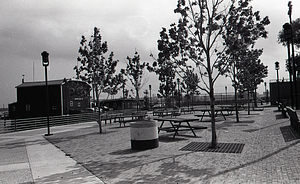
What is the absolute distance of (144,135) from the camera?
8242 mm

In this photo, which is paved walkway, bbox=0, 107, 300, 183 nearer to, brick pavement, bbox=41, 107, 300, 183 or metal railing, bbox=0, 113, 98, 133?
brick pavement, bbox=41, 107, 300, 183

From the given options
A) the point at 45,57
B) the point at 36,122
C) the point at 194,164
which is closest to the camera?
the point at 194,164

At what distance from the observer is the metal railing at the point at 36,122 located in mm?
17234

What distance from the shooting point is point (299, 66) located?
1439 inches

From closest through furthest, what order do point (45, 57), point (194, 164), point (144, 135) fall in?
point (194, 164) → point (144, 135) → point (45, 57)

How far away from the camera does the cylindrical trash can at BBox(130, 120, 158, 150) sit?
8227 mm

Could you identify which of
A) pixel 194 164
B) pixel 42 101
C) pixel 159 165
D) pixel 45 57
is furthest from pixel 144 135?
pixel 42 101

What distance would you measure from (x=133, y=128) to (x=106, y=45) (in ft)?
24.0

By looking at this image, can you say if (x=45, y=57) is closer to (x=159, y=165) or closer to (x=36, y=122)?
(x=36, y=122)

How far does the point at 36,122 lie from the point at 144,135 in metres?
13.4

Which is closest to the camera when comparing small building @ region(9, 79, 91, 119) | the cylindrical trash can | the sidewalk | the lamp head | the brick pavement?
the brick pavement

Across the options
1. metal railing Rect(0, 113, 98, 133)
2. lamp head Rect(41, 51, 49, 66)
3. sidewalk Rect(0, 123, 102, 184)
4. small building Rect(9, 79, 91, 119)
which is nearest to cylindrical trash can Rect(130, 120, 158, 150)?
sidewalk Rect(0, 123, 102, 184)

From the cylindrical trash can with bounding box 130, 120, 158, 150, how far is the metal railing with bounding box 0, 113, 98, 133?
12.1 m

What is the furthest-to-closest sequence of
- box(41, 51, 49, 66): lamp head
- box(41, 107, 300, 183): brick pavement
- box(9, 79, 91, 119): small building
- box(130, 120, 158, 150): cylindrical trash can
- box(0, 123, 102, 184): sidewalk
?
box(9, 79, 91, 119): small building < box(41, 51, 49, 66): lamp head < box(130, 120, 158, 150): cylindrical trash can < box(0, 123, 102, 184): sidewalk < box(41, 107, 300, 183): brick pavement
